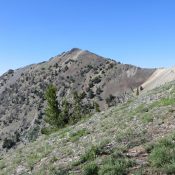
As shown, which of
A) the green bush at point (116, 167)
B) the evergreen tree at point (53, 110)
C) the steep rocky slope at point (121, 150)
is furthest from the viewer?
the evergreen tree at point (53, 110)

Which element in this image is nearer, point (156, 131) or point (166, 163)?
point (166, 163)

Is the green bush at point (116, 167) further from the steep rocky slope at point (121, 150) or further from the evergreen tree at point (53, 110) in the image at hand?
the evergreen tree at point (53, 110)

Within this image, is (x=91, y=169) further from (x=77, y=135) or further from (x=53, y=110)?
(x=53, y=110)

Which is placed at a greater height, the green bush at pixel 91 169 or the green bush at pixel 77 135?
the green bush at pixel 77 135

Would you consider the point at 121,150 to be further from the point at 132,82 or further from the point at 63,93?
the point at 63,93

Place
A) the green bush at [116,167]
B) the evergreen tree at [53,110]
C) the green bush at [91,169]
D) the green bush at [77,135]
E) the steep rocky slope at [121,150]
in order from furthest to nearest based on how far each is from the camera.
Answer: the evergreen tree at [53,110]
the green bush at [77,135]
the green bush at [91,169]
the steep rocky slope at [121,150]
the green bush at [116,167]

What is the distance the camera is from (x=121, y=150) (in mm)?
17766

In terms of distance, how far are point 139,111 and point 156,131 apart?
786cm

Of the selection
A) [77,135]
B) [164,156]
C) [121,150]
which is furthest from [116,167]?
[77,135]

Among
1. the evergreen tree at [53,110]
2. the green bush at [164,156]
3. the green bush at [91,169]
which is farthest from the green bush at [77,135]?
the evergreen tree at [53,110]

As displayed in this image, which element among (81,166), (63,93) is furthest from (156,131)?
(63,93)

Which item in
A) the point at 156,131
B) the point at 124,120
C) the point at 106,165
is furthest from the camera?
the point at 124,120

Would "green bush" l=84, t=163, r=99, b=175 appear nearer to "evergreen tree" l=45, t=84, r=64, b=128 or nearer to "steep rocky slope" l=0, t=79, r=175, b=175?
"steep rocky slope" l=0, t=79, r=175, b=175

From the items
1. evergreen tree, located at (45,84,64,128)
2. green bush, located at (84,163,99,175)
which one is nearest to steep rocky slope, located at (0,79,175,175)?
green bush, located at (84,163,99,175)
